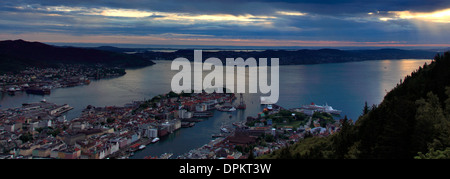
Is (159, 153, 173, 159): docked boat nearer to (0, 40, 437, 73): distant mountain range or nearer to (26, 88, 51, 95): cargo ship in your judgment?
(26, 88, 51, 95): cargo ship

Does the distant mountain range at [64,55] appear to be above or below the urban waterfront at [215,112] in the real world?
above

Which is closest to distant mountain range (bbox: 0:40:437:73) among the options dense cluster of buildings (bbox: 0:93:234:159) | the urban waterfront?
the urban waterfront

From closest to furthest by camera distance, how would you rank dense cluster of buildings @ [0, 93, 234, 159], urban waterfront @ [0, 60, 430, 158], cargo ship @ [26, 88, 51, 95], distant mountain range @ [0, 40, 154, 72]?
dense cluster of buildings @ [0, 93, 234, 159], urban waterfront @ [0, 60, 430, 158], cargo ship @ [26, 88, 51, 95], distant mountain range @ [0, 40, 154, 72]

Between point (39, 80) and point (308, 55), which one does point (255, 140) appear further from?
point (308, 55)

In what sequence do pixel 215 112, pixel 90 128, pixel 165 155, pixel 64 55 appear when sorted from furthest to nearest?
pixel 64 55, pixel 215 112, pixel 90 128, pixel 165 155

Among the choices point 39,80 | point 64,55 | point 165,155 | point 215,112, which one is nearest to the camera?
point 165,155

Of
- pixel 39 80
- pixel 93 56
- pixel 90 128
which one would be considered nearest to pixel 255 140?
pixel 90 128

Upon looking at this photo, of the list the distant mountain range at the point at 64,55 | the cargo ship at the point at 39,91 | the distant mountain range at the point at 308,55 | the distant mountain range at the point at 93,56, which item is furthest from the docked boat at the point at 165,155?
the distant mountain range at the point at 308,55

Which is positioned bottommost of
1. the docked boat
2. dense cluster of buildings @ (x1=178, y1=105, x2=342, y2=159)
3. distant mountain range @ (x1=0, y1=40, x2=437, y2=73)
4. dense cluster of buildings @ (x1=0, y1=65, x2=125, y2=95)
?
the docked boat

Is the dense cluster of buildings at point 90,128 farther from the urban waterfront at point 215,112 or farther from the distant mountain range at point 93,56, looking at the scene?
the distant mountain range at point 93,56
